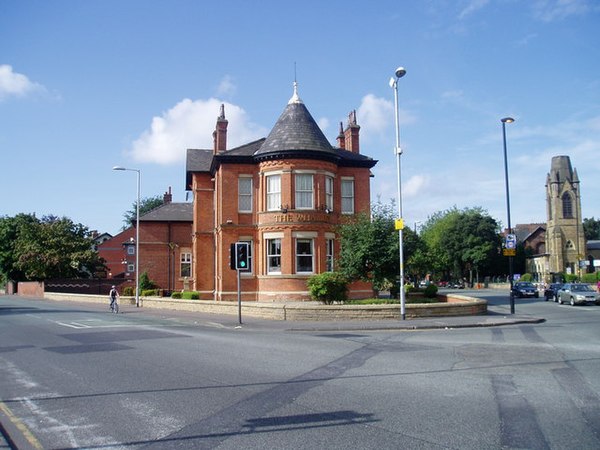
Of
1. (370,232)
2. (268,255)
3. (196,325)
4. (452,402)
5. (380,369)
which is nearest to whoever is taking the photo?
(452,402)

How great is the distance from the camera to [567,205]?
326 feet

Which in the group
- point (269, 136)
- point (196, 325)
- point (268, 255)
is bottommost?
point (196, 325)

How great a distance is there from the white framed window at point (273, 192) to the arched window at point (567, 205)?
275 feet

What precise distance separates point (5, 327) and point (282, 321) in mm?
10669

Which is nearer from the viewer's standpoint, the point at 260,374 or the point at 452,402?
the point at 452,402

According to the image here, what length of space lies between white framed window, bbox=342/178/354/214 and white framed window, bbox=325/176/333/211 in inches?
69.3

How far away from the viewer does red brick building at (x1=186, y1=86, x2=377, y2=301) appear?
31172 millimetres

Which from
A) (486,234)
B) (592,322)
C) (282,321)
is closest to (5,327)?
(282,321)

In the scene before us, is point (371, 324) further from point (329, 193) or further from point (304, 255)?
point (329, 193)

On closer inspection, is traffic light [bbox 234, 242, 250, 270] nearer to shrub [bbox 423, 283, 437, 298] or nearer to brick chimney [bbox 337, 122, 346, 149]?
shrub [bbox 423, 283, 437, 298]

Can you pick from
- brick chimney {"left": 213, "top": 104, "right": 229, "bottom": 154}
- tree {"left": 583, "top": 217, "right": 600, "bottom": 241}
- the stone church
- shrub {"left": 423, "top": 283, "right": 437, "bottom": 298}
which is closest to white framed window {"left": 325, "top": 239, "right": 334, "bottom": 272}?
shrub {"left": 423, "top": 283, "right": 437, "bottom": 298}

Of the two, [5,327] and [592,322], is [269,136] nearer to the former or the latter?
[5,327]

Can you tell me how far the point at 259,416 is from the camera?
7004 mm

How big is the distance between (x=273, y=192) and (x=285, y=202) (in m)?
1.24
